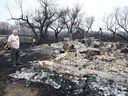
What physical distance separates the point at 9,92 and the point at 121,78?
3.89 m

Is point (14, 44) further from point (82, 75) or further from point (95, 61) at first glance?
point (95, 61)

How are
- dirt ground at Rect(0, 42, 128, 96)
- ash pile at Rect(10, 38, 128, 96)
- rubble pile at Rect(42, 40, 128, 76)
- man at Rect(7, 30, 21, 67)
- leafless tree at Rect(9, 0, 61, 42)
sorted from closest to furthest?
dirt ground at Rect(0, 42, 128, 96) → ash pile at Rect(10, 38, 128, 96) → rubble pile at Rect(42, 40, 128, 76) → man at Rect(7, 30, 21, 67) → leafless tree at Rect(9, 0, 61, 42)

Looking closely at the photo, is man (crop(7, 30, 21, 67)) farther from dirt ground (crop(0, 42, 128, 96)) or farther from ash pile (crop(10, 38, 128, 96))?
dirt ground (crop(0, 42, 128, 96))

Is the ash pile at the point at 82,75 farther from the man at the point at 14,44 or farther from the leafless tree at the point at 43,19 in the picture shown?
the leafless tree at the point at 43,19

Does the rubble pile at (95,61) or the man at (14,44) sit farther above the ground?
the man at (14,44)

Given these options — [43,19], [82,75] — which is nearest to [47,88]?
[82,75]

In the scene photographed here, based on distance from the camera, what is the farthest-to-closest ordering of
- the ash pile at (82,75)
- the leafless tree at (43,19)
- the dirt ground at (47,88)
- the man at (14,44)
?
the leafless tree at (43,19), the man at (14,44), the ash pile at (82,75), the dirt ground at (47,88)

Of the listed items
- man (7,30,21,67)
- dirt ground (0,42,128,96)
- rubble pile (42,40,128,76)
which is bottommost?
dirt ground (0,42,128,96)

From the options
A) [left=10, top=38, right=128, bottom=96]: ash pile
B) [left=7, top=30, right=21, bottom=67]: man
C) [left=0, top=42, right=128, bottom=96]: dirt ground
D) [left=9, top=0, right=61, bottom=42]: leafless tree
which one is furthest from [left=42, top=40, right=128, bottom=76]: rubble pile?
[left=9, top=0, right=61, bottom=42]: leafless tree

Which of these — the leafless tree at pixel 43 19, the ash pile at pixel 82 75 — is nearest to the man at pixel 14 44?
the ash pile at pixel 82 75

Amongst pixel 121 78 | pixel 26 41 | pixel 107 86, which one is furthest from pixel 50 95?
pixel 26 41

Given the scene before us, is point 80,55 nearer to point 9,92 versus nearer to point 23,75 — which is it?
point 23,75

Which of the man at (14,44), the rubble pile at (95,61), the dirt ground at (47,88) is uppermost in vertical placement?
the man at (14,44)

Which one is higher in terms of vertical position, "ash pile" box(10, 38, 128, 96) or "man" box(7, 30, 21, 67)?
"man" box(7, 30, 21, 67)
